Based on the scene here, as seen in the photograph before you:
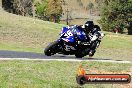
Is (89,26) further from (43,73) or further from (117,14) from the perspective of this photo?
(117,14)

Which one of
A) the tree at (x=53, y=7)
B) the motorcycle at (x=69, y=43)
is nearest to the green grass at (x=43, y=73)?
the motorcycle at (x=69, y=43)

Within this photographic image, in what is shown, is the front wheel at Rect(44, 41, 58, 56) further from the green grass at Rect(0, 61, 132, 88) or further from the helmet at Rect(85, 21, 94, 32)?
the green grass at Rect(0, 61, 132, 88)

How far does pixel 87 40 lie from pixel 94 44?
1.51 ft

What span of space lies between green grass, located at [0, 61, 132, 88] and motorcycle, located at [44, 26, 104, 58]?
111 inches

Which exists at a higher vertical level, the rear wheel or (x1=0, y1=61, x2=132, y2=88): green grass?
(x1=0, y1=61, x2=132, y2=88): green grass

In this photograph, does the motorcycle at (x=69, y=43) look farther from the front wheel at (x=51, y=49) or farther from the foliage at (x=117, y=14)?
the foliage at (x=117, y=14)

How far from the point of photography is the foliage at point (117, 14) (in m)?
93.9

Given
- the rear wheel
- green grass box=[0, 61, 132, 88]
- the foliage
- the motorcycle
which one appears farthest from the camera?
the foliage

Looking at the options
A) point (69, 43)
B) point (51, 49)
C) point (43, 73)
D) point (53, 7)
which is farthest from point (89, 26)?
point (53, 7)

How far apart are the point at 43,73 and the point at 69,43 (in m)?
6.05

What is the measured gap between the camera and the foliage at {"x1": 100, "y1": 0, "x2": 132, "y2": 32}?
9394 cm

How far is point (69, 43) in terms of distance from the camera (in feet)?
63.8

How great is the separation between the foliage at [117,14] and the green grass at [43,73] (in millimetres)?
78165

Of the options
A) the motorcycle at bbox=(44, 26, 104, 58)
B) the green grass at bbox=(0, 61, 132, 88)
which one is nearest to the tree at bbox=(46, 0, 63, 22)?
the motorcycle at bbox=(44, 26, 104, 58)
